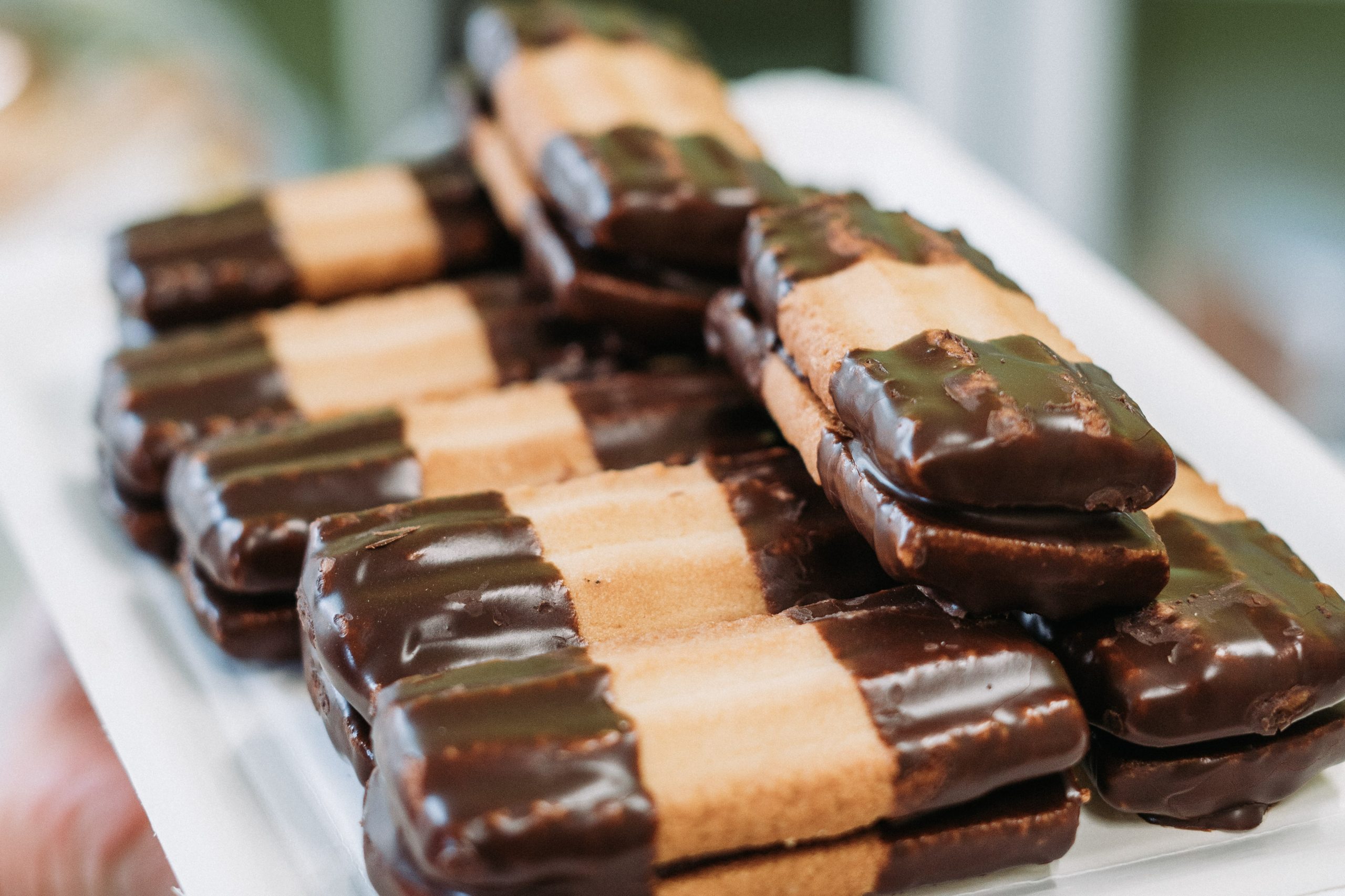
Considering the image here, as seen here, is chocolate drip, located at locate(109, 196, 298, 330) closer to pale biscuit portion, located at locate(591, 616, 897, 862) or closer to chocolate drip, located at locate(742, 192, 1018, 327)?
chocolate drip, located at locate(742, 192, 1018, 327)

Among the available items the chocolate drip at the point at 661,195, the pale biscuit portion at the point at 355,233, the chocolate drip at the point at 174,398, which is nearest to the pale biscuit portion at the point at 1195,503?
the chocolate drip at the point at 661,195

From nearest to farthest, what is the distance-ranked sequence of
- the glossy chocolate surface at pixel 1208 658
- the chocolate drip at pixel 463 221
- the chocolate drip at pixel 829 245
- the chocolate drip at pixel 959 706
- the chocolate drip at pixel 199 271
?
the chocolate drip at pixel 959 706 < the glossy chocolate surface at pixel 1208 658 < the chocolate drip at pixel 829 245 < the chocolate drip at pixel 199 271 < the chocolate drip at pixel 463 221

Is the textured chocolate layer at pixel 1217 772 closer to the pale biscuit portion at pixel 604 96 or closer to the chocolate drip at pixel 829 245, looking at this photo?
the chocolate drip at pixel 829 245

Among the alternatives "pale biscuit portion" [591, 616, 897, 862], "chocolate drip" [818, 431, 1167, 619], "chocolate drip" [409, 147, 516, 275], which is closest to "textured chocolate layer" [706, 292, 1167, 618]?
"chocolate drip" [818, 431, 1167, 619]

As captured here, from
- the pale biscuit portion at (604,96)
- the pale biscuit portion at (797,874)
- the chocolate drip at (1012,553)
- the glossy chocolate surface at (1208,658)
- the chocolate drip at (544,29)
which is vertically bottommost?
the pale biscuit portion at (797,874)

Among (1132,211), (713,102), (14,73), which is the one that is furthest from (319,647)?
(1132,211)

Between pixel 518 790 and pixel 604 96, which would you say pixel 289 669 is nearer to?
pixel 518 790
